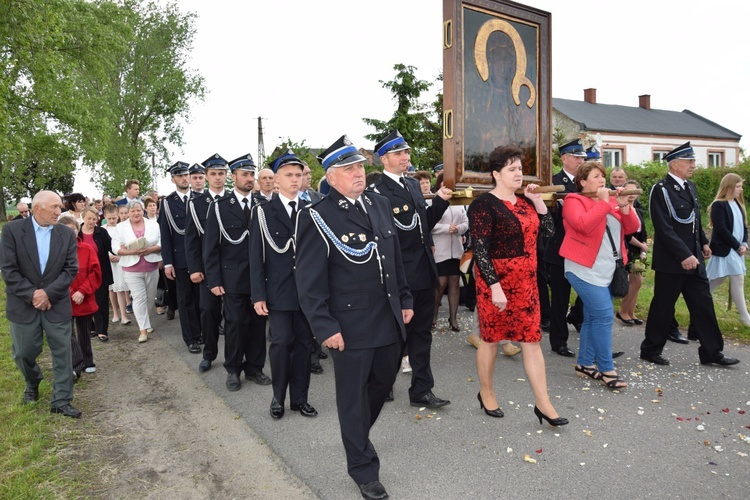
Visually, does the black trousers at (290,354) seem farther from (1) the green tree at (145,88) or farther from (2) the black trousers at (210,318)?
(1) the green tree at (145,88)

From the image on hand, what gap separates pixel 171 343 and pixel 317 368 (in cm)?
266

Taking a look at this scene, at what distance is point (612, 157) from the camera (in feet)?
132

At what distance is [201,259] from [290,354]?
2202 millimetres

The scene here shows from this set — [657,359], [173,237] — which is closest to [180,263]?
[173,237]

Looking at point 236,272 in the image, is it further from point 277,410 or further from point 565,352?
point 565,352

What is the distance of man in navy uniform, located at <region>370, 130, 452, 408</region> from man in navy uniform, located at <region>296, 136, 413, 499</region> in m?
1.37

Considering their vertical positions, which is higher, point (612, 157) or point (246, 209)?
point (612, 157)

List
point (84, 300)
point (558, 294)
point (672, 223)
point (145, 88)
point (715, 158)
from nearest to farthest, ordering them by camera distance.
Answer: point (672, 223) → point (84, 300) → point (558, 294) → point (145, 88) → point (715, 158)

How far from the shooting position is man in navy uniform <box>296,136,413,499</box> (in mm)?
3389

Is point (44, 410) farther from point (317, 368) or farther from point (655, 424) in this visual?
point (655, 424)

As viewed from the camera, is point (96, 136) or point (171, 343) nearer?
point (171, 343)

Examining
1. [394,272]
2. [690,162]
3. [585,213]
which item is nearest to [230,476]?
[394,272]

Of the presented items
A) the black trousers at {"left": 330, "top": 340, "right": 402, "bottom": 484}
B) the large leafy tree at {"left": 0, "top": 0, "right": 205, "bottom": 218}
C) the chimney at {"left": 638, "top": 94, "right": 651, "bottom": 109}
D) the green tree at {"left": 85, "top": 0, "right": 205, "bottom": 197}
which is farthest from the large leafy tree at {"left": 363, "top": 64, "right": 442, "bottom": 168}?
the chimney at {"left": 638, "top": 94, "right": 651, "bottom": 109}

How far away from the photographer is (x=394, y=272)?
12.0ft
